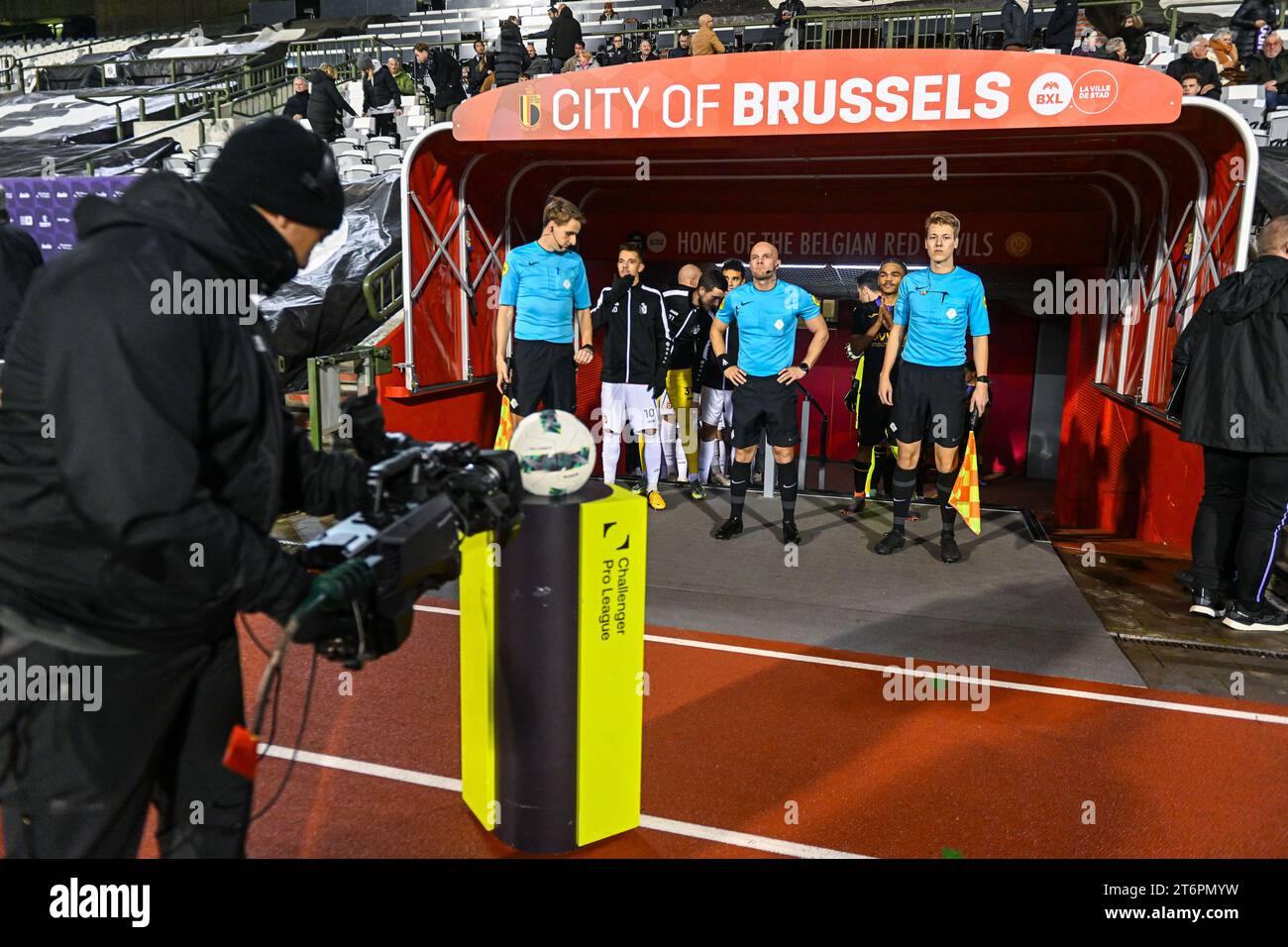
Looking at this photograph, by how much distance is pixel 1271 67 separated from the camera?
1070cm

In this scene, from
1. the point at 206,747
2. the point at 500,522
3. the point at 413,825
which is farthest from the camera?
the point at 413,825

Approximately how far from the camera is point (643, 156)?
27.4ft

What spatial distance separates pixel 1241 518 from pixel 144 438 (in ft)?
18.6

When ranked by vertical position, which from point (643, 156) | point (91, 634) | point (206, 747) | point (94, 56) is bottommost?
point (206, 747)

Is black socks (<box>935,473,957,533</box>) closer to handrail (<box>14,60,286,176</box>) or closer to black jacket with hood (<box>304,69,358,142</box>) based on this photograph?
black jacket with hood (<box>304,69,358,142</box>)

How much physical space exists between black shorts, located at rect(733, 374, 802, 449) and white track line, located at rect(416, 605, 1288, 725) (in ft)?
6.95

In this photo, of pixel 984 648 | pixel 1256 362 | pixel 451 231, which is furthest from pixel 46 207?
pixel 1256 362

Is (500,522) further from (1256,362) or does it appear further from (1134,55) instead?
(1134,55)

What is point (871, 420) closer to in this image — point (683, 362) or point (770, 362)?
point (683, 362)

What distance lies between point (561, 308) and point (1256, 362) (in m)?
4.47

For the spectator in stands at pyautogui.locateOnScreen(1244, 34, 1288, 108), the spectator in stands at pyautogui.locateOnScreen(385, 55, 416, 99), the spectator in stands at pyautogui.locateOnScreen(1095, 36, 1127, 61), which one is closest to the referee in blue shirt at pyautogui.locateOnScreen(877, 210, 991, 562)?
the spectator in stands at pyautogui.locateOnScreen(1244, 34, 1288, 108)

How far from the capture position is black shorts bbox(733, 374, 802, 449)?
667cm
